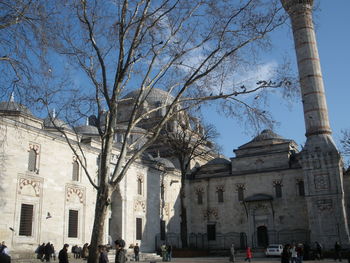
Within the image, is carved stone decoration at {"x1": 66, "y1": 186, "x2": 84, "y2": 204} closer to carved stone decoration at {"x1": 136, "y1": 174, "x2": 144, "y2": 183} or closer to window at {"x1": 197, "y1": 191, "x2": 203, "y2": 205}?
carved stone decoration at {"x1": 136, "y1": 174, "x2": 144, "y2": 183}

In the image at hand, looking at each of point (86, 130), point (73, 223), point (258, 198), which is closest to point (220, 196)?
point (258, 198)

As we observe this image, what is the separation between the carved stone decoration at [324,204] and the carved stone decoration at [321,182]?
83 cm

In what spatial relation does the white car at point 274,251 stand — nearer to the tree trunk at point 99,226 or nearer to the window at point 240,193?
the window at point 240,193

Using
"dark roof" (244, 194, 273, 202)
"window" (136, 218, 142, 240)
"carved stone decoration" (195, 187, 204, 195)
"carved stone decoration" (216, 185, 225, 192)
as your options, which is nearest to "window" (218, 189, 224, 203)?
"carved stone decoration" (216, 185, 225, 192)

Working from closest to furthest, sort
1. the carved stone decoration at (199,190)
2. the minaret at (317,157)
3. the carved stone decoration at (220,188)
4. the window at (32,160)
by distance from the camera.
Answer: the window at (32,160)
the minaret at (317,157)
the carved stone decoration at (220,188)
the carved stone decoration at (199,190)

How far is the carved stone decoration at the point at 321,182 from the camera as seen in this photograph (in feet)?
85.6

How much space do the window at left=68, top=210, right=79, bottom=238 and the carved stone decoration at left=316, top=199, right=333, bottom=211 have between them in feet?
49.9

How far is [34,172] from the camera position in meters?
20.2

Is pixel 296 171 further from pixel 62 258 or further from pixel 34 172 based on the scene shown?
pixel 62 258

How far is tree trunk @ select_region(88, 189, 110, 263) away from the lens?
8.63 metres

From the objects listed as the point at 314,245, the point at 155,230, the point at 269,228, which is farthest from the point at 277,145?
the point at 155,230

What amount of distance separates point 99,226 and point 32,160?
42.1 ft

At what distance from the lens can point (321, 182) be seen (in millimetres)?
26250

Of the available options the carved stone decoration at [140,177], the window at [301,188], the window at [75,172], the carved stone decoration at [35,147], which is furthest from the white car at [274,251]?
the carved stone decoration at [35,147]
